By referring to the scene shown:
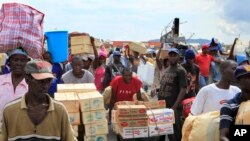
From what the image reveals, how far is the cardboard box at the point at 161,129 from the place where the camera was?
6.77 metres

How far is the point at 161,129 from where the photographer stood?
6.83m

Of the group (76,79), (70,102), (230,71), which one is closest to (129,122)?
(70,102)

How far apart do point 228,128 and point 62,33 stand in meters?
4.75

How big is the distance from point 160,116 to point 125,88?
1.06 meters

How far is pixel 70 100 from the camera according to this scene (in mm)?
6023

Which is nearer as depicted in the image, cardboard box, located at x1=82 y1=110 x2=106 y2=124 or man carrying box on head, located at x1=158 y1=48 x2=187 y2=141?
cardboard box, located at x1=82 y1=110 x2=106 y2=124

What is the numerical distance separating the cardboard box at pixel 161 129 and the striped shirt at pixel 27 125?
3.41 metres

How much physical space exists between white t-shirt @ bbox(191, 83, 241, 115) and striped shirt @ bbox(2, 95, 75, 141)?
1998 millimetres

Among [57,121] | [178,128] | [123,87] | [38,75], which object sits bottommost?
[178,128]

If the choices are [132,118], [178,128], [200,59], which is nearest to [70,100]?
[132,118]

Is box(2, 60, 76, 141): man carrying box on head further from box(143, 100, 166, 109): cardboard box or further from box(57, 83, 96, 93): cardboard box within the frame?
box(143, 100, 166, 109): cardboard box

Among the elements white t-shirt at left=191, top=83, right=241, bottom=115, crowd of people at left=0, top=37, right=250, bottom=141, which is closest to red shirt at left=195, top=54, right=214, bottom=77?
crowd of people at left=0, top=37, right=250, bottom=141

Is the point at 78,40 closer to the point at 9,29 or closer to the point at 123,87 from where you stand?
the point at 123,87

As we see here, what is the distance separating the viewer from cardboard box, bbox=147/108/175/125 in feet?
22.4
